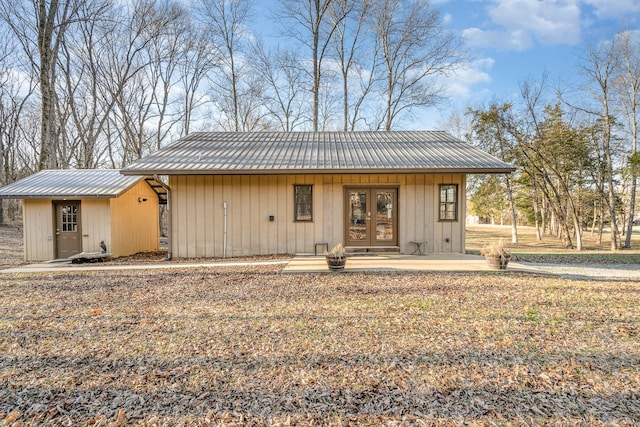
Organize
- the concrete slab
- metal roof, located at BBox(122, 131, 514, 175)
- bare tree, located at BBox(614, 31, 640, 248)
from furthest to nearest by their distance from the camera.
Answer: bare tree, located at BBox(614, 31, 640, 248) < metal roof, located at BBox(122, 131, 514, 175) < the concrete slab

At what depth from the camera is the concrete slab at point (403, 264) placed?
666cm

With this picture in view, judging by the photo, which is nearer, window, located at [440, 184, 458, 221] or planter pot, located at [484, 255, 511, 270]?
planter pot, located at [484, 255, 511, 270]

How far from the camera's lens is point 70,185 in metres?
9.91

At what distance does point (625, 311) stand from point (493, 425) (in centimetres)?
377

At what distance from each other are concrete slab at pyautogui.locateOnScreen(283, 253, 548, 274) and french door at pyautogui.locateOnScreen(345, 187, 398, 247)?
53 cm

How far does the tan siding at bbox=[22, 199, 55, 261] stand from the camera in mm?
9453

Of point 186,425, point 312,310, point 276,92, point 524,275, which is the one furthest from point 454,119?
point 186,425

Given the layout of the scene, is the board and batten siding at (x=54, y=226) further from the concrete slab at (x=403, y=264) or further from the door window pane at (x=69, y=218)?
the concrete slab at (x=403, y=264)

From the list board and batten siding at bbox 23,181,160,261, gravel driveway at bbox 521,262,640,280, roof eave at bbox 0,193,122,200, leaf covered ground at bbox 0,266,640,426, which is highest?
roof eave at bbox 0,193,122,200

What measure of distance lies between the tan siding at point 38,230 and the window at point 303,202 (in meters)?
7.82

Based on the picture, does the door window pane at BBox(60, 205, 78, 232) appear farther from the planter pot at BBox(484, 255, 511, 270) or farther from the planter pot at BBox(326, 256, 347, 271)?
the planter pot at BBox(484, 255, 511, 270)

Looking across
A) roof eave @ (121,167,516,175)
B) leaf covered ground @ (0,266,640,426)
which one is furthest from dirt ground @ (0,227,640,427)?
roof eave @ (121,167,516,175)

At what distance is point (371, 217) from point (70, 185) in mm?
9763

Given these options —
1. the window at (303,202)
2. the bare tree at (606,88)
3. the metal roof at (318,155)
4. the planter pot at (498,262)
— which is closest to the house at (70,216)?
the metal roof at (318,155)
